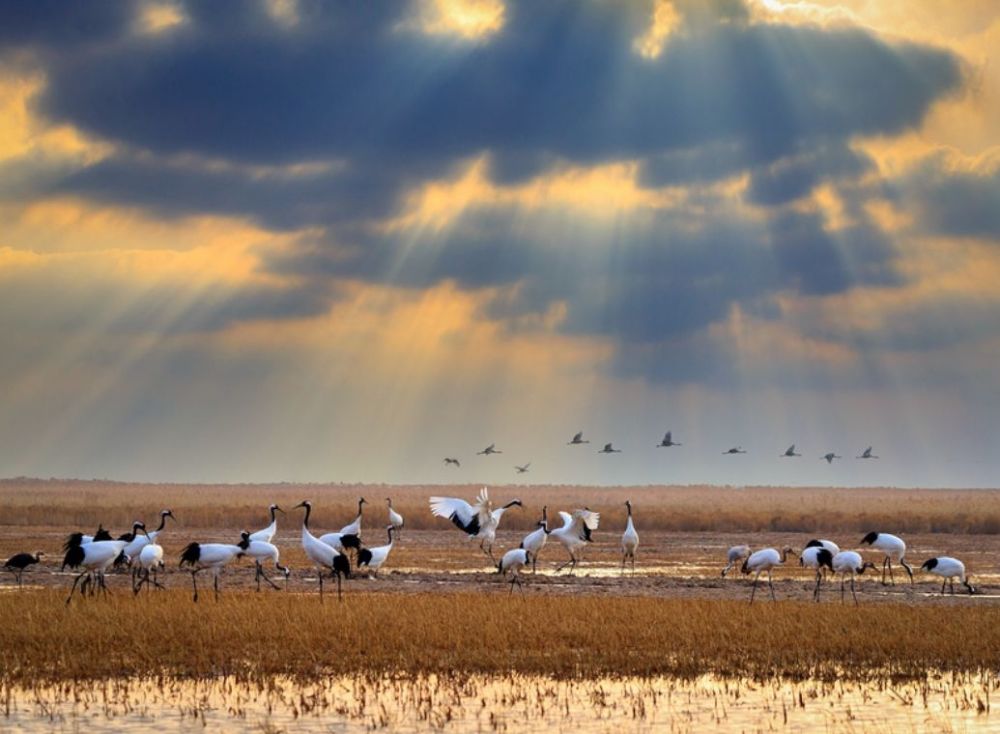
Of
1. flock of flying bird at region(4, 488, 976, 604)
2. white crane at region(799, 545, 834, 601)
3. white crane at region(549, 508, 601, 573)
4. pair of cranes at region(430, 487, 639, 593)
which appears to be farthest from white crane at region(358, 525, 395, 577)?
white crane at region(799, 545, 834, 601)

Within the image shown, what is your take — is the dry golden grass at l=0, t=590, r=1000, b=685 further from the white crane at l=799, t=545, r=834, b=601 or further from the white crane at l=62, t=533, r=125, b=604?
the white crane at l=799, t=545, r=834, b=601

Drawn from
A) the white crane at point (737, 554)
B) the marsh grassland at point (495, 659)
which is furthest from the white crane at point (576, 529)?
the marsh grassland at point (495, 659)

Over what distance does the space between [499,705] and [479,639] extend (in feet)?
11.2

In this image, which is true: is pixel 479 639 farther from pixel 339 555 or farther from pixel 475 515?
pixel 475 515

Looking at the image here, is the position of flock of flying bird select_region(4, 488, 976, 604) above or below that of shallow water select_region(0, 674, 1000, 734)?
above

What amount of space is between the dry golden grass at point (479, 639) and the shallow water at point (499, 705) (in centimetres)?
60

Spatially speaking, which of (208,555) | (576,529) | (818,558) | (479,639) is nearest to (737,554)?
(576,529)

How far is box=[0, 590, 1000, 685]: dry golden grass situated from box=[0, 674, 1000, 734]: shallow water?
23.6 inches

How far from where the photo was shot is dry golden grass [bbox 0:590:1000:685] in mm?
15352

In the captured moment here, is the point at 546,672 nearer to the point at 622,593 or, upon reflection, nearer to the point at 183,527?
the point at 622,593

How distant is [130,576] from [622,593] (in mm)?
10161

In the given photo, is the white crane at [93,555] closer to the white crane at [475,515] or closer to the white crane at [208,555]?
the white crane at [208,555]

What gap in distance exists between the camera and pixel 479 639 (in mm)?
16812

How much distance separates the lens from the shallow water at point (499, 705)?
12.5m
